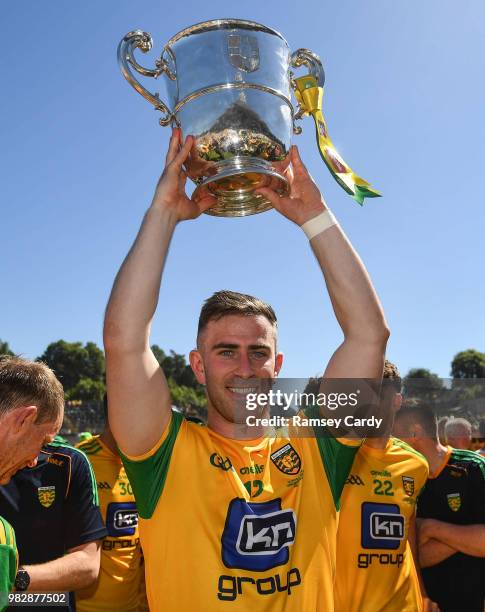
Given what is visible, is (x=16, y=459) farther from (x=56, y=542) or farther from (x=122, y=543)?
(x=122, y=543)

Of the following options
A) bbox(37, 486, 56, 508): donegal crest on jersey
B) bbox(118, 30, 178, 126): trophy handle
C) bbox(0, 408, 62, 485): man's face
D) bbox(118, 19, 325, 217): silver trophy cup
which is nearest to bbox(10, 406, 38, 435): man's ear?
bbox(0, 408, 62, 485): man's face

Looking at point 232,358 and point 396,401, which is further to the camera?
point 396,401

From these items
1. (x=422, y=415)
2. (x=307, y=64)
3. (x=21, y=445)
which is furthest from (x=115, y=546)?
(x=307, y=64)

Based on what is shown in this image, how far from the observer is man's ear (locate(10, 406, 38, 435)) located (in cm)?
237

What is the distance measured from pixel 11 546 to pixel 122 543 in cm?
293

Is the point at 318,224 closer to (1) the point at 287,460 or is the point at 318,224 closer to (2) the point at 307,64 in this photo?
(2) the point at 307,64

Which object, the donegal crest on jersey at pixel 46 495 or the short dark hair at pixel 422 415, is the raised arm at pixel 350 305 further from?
the short dark hair at pixel 422 415

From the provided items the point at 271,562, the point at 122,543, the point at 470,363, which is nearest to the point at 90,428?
the point at 122,543

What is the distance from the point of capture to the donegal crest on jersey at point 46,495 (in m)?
2.88

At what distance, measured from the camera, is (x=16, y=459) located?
2418 millimetres

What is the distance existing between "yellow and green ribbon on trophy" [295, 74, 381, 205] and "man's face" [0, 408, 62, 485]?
1607 millimetres

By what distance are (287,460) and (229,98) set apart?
4.79 ft

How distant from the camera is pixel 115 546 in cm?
414

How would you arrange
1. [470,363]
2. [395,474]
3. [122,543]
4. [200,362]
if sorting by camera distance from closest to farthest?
[200,362]
[395,474]
[122,543]
[470,363]
